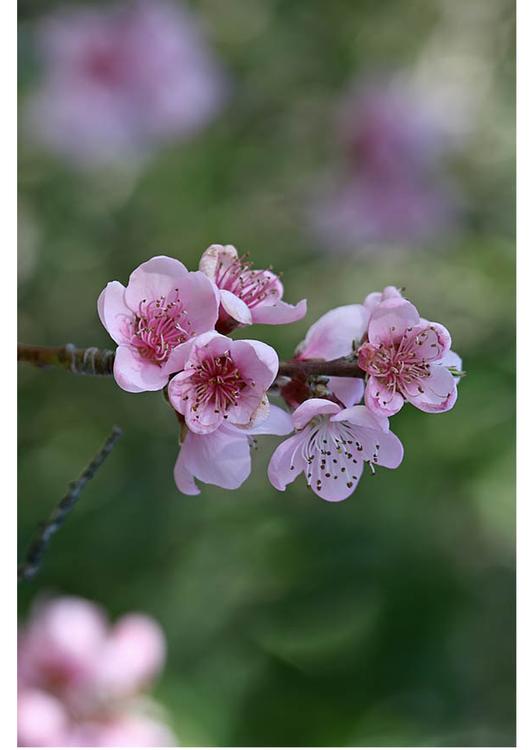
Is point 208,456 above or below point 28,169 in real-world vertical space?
below

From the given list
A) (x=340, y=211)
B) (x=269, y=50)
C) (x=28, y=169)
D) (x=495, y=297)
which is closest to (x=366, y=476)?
(x=495, y=297)

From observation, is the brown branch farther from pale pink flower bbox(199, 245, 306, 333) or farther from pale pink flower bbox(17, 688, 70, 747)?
pale pink flower bbox(17, 688, 70, 747)

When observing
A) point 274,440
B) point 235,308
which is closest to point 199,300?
point 235,308

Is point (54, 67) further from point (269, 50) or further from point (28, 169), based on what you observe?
point (269, 50)

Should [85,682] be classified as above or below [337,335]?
below

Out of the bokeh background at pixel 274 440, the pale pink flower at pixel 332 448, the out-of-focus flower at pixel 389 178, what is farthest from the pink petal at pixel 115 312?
the out-of-focus flower at pixel 389 178

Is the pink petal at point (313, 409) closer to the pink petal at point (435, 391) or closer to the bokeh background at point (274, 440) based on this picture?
the pink petal at point (435, 391)

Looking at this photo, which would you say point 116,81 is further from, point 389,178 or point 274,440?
point 274,440
